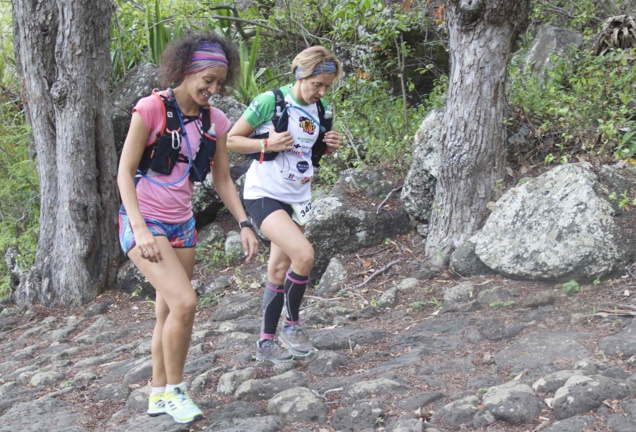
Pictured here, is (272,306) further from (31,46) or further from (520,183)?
(31,46)

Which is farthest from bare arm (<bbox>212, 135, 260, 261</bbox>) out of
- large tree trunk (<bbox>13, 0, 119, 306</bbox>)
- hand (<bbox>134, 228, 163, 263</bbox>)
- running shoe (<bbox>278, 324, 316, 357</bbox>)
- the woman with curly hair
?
large tree trunk (<bbox>13, 0, 119, 306</bbox>)

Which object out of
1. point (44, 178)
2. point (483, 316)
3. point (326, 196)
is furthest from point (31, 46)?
point (483, 316)

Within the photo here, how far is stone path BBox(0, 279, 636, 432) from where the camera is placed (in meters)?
3.34

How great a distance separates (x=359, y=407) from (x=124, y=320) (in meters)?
4.39

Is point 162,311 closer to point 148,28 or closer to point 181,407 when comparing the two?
point 181,407

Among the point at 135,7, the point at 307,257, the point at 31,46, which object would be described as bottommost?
the point at 307,257

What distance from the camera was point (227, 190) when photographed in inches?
162

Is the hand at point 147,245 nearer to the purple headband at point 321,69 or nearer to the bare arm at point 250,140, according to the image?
the bare arm at point 250,140

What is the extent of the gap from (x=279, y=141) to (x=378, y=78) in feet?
19.0

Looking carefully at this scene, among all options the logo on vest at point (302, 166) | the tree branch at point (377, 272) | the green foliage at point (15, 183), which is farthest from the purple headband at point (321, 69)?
the green foliage at point (15, 183)

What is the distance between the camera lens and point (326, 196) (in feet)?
25.0

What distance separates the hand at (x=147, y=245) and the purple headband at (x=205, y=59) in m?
0.91

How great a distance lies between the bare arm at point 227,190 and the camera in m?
3.98

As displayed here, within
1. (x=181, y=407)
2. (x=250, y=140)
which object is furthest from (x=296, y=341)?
(x=250, y=140)
